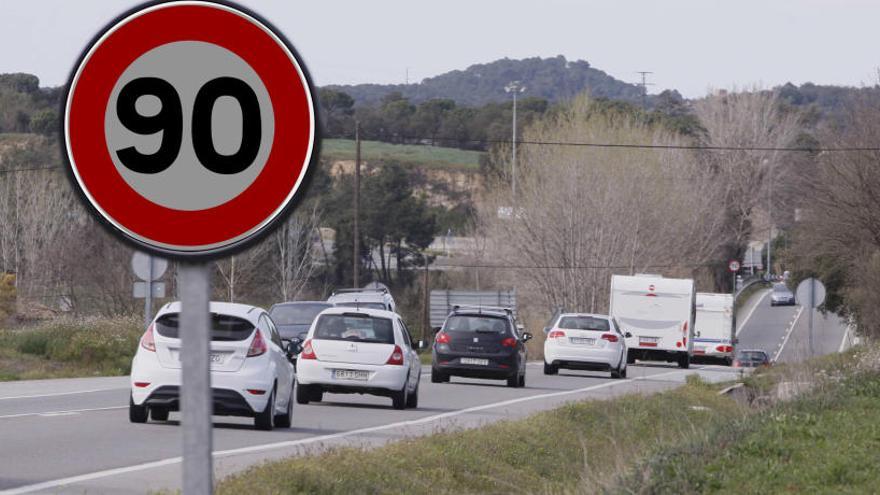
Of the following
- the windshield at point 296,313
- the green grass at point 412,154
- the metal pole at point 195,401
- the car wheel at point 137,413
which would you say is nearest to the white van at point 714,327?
the windshield at point 296,313

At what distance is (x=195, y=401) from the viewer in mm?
3227

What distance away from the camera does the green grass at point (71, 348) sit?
3556 cm

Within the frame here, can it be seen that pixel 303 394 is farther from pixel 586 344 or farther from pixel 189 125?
pixel 189 125

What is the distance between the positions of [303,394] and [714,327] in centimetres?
3834

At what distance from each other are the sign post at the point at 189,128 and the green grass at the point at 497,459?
7.26 metres

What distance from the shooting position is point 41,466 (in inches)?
538

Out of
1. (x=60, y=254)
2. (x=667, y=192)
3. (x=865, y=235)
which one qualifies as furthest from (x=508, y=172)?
(x=865, y=235)

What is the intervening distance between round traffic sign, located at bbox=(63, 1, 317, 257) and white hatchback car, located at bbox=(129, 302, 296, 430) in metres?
14.4

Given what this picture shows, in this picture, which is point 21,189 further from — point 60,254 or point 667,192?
point 667,192

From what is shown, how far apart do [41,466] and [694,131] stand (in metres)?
94.7

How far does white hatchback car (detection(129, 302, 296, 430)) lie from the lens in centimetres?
1797

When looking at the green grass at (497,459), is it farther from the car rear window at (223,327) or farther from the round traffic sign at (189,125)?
the round traffic sign at (189,125)

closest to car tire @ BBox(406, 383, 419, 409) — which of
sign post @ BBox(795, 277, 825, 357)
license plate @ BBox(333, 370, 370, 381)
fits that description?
license plate @ BBox(333, 370, 370, 381)

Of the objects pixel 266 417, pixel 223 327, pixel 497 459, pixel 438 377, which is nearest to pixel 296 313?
pixel 438 377
